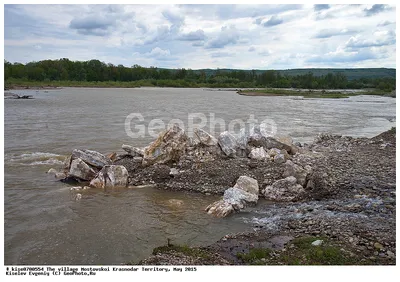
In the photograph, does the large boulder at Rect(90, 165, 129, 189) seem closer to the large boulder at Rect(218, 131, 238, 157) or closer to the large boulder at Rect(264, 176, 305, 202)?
the large boulder at Rect(218, 131, 238, 157)

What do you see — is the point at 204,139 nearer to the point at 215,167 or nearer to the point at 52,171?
the point at 215,167

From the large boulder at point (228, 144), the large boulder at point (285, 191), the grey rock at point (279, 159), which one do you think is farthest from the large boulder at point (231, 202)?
the large boulder at point (228, 144)

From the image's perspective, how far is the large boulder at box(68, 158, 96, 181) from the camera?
13570 mm

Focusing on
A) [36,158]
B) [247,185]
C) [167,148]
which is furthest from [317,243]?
[36,158]

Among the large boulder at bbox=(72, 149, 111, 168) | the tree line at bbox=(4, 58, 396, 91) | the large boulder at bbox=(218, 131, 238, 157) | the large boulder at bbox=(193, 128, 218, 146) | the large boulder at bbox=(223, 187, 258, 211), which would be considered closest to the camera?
the large boulder at bbox=(223, 187, 258, 211)

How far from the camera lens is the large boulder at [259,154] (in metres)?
14.4

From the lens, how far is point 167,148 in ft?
47.8

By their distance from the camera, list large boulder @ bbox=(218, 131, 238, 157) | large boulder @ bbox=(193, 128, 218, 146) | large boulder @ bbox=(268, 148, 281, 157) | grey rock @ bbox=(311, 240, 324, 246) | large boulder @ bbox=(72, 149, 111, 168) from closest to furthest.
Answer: grey rock @ bbox=(311, 240, 324, 246)
large boulder @ bbox=(72, 149, 111, 168)
large boulder @ bbox=(218, 131, 238, 157)
large boulder @ bbox=(268, 148, 281, 157)
large boulder @ bbox=(193, 128, 218, 146)

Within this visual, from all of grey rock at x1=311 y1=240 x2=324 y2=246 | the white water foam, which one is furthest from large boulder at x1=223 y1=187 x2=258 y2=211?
the white water foam

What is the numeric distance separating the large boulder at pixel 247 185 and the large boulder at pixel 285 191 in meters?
0.40

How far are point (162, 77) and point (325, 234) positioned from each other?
5510 inches

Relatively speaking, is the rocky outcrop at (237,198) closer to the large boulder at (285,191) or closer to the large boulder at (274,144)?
the large boulder at (285,191)

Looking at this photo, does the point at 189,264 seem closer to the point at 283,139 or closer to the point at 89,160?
the point at 89,160

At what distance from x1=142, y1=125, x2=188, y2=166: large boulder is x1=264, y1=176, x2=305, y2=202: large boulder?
14.1 ft
